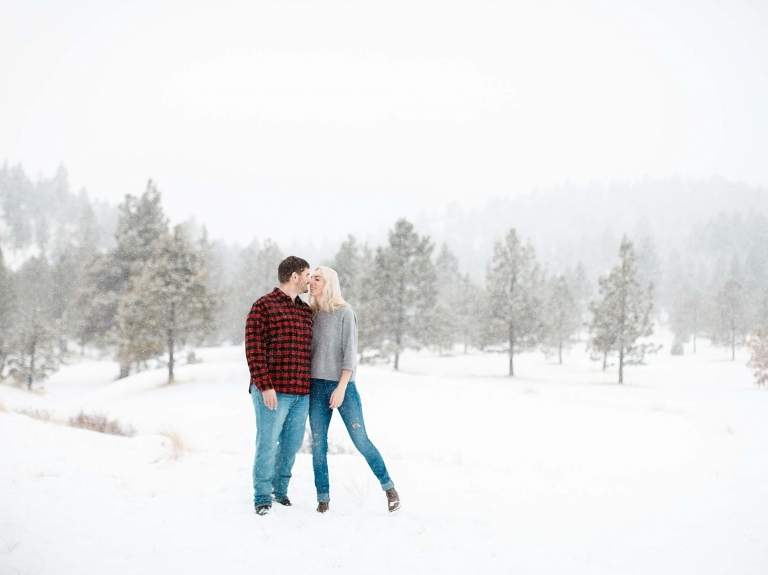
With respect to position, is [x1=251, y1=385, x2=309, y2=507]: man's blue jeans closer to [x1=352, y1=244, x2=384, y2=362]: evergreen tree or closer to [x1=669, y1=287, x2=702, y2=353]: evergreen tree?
[x1=352, y1=244, x2=384, y2=362]: evergreen tree

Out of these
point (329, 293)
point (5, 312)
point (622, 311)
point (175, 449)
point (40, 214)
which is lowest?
point (175, 449)

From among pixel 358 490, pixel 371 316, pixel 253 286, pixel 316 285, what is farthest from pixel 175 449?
pixel 253 286

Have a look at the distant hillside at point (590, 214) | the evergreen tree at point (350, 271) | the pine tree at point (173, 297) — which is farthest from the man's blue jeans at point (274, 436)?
the distant hillside at point (590, 214)

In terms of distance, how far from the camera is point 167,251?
22969mm

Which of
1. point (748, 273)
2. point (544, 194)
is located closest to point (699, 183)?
point (544, 194)

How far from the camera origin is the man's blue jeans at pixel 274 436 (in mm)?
4730

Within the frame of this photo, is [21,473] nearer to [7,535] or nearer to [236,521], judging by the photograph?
[7,535]

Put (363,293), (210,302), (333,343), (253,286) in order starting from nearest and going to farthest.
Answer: (333,343), (210,302), (363,293), (253,286)

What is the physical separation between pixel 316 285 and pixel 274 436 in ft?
5.48

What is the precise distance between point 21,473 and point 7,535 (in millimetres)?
2744

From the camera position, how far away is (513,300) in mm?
32156

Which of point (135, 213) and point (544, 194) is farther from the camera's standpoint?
point (544, 194)

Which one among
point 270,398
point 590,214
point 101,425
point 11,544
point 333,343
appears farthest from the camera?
point 590,214

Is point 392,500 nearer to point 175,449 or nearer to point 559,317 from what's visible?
point 175,449
